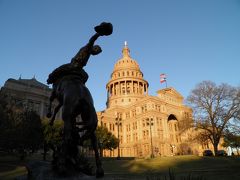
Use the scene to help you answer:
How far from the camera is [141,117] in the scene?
7625 centimetres

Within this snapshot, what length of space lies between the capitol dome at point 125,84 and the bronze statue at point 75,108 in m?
86.9

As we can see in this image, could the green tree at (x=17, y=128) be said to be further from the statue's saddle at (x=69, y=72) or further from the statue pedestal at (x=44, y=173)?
the statue pedestal at (x=44, y=173)

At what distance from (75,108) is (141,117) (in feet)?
234

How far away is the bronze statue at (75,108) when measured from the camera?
5.89m

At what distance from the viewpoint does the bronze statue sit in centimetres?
589

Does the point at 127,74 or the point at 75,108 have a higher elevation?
the point at 127,74

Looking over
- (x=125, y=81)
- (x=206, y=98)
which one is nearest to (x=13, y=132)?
(x=206, y=98)

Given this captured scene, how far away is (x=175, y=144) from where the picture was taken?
245ft

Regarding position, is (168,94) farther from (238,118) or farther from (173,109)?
(238,118)

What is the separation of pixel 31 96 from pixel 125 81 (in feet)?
155

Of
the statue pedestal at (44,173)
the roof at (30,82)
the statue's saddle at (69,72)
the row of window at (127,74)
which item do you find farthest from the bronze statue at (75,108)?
the row of window at (127,74)

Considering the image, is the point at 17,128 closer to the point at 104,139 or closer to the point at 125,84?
the point at 104,139

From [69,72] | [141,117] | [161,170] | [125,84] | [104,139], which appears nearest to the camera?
[69,72]

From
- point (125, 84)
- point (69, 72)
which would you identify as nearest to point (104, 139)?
point (69, 72)
